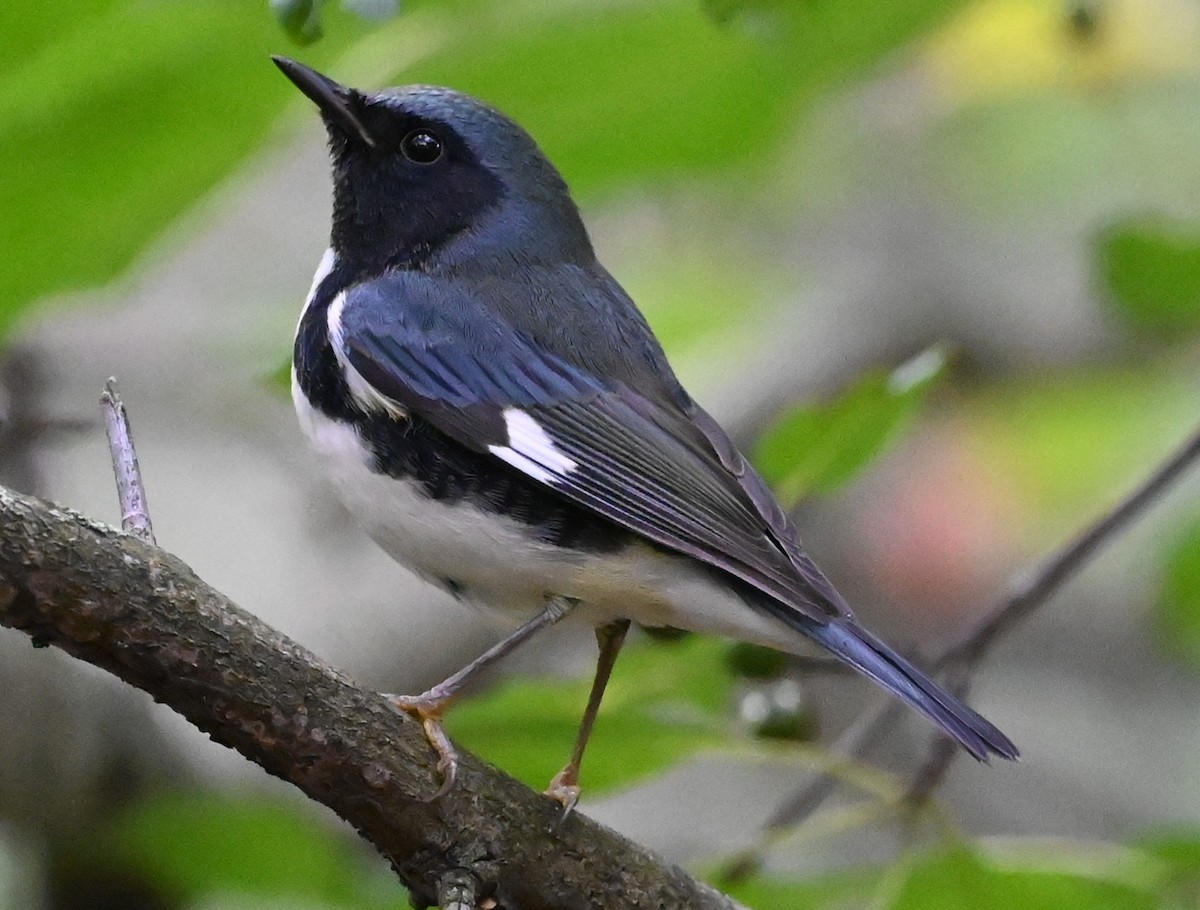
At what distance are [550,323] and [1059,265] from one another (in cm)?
376

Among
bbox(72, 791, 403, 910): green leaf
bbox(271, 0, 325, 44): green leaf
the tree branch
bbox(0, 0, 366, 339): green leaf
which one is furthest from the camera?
bbox(72, 791, 403, 910): green leaf

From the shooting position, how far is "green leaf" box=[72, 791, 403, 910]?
2.48 m

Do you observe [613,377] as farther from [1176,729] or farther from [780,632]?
[1176,729]

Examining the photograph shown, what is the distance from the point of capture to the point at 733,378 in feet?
13.4

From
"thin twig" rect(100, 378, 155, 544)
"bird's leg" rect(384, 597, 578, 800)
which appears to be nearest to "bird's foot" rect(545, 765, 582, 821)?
"bird's leg" rect(384, 597, 578, 800)

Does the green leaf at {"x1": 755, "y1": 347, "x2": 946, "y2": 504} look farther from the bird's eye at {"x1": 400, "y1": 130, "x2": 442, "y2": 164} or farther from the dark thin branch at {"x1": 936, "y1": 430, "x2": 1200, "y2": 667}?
the bird's eye at {"x1": 400, "y1": 130, "x2": 442, "y2": 164}

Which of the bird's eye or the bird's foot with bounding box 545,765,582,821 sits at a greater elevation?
the bird's eye

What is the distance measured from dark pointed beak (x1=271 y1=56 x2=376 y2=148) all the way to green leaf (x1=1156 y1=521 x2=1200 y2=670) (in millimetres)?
1596

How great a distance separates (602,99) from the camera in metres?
2.33

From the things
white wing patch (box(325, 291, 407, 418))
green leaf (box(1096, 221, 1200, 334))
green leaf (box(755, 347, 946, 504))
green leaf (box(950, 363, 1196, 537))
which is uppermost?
green leaf (box(950, 363, 1196, 537))

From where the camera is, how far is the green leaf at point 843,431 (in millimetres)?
2234

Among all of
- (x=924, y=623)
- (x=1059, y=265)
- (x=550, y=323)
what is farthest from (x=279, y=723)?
(x=1059, y=265)

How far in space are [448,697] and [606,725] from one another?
0.33 m

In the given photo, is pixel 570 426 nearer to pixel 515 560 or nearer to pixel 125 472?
pixel 515 560
